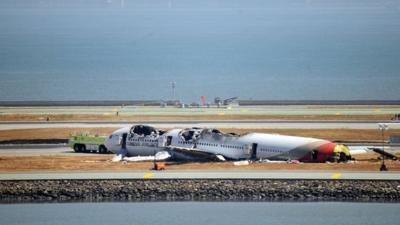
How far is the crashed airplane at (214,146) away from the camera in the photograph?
8812 centimetres

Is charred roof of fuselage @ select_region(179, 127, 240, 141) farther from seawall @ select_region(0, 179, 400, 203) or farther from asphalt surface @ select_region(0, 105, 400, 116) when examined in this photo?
asphalt surface @ select_region(0, 105, 400, 116)

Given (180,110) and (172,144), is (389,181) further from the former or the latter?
(180,110)

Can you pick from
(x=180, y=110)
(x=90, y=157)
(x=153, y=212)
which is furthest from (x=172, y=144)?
(x=180, y=110)

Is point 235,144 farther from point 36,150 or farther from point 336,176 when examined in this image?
point 36,150

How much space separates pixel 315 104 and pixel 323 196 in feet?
283

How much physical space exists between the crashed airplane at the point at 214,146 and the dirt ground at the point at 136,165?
2114mm

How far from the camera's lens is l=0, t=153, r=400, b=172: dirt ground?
277 ft

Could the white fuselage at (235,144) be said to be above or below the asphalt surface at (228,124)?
below

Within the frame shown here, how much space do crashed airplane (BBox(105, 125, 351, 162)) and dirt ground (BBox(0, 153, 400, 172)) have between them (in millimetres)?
2114

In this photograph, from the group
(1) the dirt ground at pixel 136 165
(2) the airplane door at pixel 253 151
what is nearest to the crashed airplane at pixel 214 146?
(2) the airplane door at pixel 253 151

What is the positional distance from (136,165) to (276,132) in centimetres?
2771

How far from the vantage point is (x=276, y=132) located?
373ft

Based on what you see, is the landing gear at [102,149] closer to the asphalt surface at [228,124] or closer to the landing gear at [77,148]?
the landing gear at [77,148]

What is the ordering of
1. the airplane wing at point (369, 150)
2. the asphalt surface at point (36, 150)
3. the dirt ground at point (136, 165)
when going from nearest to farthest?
the dirt ground at point (136, 165)
the airplane wing at point (369, 150)
the asphalt surface at point (36, 150)
